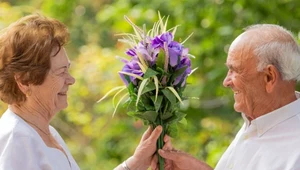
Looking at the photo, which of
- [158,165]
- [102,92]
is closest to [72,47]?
[102,92]

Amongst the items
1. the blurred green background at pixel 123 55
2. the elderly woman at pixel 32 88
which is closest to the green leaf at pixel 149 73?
the elderly woman at pixel 32 88

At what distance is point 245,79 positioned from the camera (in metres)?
3.27

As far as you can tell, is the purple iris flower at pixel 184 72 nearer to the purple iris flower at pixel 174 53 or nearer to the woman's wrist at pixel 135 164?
the purple iris flower at pixel 174 53

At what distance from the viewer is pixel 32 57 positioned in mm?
3045

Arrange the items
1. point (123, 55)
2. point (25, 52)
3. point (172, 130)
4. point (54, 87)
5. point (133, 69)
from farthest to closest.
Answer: point (123, 55), point (172, 130), point (133, 69), point (54, 87), point (25, 52)

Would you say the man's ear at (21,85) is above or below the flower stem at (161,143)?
above

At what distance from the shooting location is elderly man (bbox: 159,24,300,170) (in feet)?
10.4

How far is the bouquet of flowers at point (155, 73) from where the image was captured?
323 cm

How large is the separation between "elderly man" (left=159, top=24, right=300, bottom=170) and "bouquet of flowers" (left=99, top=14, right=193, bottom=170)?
8.3 inches

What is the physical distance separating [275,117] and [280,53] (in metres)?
0.29

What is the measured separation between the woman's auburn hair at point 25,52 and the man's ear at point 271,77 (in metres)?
0.87

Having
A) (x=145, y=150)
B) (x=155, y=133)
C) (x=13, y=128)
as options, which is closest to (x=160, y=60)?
(x=155, y=133)

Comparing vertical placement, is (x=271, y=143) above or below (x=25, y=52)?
below

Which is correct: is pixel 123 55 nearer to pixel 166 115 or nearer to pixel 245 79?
pixel 166 115
